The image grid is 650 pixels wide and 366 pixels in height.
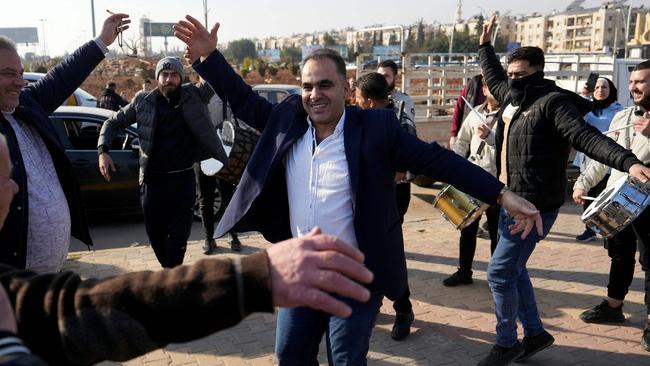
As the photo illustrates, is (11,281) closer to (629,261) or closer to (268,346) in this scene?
(268,346)

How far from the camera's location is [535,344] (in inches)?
150

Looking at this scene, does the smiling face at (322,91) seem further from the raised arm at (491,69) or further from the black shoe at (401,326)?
the black shoe at (401,326)

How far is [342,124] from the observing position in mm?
2773

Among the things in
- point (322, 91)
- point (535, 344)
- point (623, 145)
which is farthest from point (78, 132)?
point (623, 145)

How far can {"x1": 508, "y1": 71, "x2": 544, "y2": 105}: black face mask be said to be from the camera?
3.62 meters

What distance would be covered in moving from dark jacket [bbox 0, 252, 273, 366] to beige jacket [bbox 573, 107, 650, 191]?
314 cm

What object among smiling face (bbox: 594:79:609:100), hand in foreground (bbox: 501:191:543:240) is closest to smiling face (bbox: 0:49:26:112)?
hand in foreground (bbox: 501:191:543:240)

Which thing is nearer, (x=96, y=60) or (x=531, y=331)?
(x=96, y=60)

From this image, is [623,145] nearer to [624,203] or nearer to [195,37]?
[624,203]

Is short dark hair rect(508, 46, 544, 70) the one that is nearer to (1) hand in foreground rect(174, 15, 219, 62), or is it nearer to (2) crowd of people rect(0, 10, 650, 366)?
(2) crowd of people rect(0, 10, 650, 366)

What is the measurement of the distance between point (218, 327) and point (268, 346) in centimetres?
287

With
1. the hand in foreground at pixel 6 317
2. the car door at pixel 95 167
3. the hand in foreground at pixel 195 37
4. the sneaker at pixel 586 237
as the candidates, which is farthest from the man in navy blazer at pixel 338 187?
the car door at pixel 95 167

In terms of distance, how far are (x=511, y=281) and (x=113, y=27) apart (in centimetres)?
298

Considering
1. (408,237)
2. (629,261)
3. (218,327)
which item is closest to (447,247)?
(408,237)
